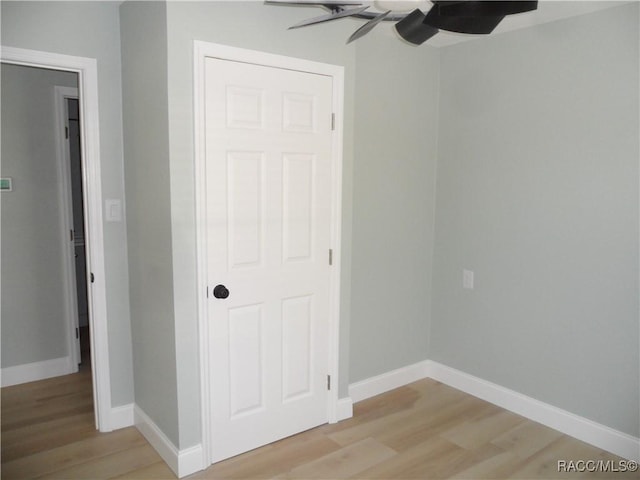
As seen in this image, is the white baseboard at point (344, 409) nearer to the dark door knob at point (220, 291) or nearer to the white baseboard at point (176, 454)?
the white baseboard at point (176, 454)

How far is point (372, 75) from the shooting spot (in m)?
3.18

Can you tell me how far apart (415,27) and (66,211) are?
9.96 feet

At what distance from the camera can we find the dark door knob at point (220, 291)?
8.12 feet

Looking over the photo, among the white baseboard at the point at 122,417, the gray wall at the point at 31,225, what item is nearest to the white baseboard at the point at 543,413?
the white baseboard at the point at 122,417

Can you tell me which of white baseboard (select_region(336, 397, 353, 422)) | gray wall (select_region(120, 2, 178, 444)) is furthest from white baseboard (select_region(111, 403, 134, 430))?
white baseboard (select_region(336, 397, 353, 422))

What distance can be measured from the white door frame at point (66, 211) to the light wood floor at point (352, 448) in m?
0.49

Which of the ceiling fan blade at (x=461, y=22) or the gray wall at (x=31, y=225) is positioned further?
the gray wall at (x=31, y=225)

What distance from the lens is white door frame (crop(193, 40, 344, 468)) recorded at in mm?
2336

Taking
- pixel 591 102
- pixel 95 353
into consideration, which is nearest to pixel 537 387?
pixel 591 102

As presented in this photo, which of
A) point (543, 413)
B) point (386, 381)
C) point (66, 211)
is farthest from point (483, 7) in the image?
point (66, 211)

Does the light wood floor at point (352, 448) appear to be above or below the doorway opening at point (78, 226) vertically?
below

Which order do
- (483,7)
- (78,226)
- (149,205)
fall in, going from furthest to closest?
(78,226) → (149,205) → (483,7)

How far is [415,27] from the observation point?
168 cm

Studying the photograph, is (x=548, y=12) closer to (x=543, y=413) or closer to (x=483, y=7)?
(x=483, y=7)
